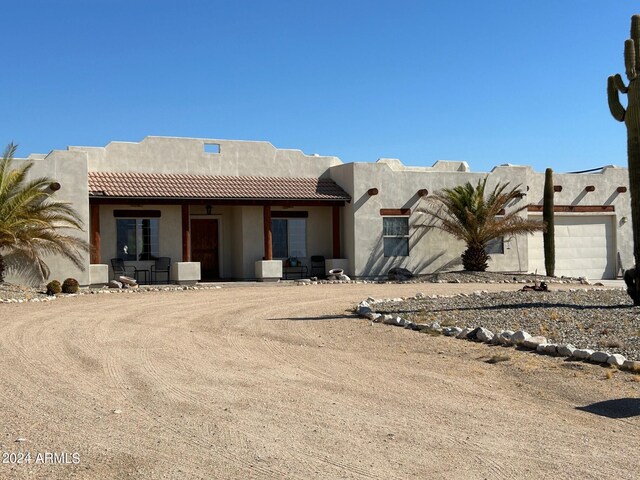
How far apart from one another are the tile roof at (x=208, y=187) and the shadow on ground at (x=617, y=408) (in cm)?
1893

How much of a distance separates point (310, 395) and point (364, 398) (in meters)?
0.59

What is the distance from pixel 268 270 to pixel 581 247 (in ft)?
47.7

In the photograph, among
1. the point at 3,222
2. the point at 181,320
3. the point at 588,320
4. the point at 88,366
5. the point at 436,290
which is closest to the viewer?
the point at 88,366

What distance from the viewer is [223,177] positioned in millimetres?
27047

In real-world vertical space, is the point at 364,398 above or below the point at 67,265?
below

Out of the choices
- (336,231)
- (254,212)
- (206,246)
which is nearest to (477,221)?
(336,231)

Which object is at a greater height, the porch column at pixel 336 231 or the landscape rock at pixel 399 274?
the porch column at pixel 336 231

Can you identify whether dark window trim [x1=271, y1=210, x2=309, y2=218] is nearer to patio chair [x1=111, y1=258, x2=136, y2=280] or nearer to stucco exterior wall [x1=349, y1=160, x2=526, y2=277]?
stucco exterior wall [x1=349, y1=160, x2=526, y2=277]

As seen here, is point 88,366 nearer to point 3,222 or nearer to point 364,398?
point 364,398

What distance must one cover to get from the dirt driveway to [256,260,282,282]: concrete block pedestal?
12912mm

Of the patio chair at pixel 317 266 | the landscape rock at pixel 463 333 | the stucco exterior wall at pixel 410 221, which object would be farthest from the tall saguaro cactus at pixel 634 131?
the patio chair at pixel 317 266

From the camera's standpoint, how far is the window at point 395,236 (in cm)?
2795

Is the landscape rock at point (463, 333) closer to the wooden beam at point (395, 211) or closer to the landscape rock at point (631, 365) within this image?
the landscape rock at point (631, 365)

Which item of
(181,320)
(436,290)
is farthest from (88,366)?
(436,290)
